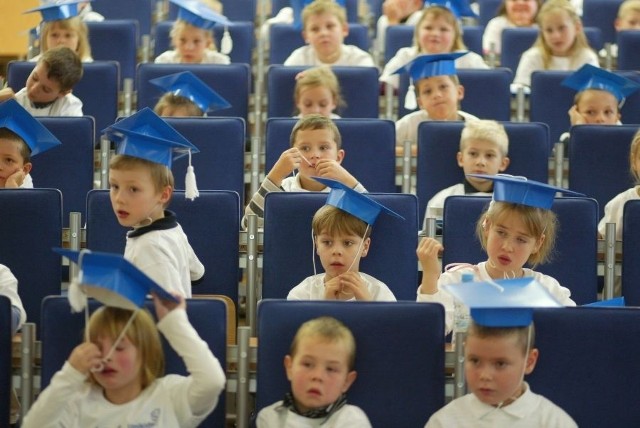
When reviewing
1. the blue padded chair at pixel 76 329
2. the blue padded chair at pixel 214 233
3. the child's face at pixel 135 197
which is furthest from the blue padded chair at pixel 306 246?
the blue padded chair at pixel 76 329

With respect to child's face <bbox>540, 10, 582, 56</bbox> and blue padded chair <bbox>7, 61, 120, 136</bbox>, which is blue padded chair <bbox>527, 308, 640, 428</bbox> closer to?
blue padded chair <bbox>7, 61, 120, 136</bbox>

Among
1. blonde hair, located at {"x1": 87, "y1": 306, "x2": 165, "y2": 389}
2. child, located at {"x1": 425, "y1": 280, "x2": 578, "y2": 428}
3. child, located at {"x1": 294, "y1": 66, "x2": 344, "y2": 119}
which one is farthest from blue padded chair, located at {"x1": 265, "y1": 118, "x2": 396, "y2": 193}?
blonde hair, located at {"x1": 87, "y1": 306, "x2": 165, "y2": 389}

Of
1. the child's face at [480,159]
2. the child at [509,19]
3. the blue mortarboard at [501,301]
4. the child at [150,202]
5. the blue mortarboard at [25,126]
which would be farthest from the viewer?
the child at [509,19]

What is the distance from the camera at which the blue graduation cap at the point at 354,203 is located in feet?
13.0

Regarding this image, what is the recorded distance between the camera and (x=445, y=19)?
639 centimetres

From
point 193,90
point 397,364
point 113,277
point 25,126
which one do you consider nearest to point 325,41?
point 193,90

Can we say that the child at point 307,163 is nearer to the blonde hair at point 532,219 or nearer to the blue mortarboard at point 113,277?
the blonde hair at point 532,219

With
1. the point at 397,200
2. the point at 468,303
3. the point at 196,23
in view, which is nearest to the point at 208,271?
the point at 397,200

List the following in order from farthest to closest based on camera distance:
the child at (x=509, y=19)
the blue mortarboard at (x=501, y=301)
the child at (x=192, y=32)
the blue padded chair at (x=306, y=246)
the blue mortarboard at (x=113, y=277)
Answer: the child at (x=509, y=19), the child at (x=192, y=32), the blue padded chair at (x=306, y=246), the blue mortarboard at (x=501, y=301), the blue mortarboard at (x=113, y=277)

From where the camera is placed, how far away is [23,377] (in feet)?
11.5

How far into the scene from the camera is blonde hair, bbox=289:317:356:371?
332 cm

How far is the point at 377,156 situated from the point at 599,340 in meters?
1.76

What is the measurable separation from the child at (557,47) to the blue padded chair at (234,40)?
1486mm

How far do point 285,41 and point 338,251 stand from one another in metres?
3.16
